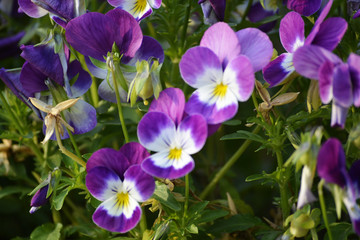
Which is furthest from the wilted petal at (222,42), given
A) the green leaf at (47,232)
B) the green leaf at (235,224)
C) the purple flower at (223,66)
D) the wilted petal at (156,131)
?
the green leaf at (47,232)

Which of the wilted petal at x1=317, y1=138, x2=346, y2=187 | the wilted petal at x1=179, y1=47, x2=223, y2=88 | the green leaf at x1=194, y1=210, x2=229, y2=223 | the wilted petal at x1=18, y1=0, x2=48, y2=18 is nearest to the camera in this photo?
the wilted petal at x1=317, y1=138, x2=346, y2=187

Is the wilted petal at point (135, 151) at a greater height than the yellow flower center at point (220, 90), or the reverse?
the yellow flower center at point (220, 90)

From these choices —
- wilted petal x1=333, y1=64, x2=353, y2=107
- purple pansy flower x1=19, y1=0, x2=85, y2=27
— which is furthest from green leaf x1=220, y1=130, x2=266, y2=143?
purple pansy flower x1=19, y1=0, x2=85, y2=27

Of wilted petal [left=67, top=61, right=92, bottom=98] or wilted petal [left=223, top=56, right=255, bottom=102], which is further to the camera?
wilted petal [left=67, top=61, right=92, bottom=98]

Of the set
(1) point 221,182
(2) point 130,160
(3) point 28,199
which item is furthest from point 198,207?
(3) point 28,199

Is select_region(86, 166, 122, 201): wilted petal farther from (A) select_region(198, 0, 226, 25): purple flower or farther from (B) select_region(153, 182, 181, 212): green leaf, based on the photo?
(A) select_region(198, 0, 226, 25): purple flower

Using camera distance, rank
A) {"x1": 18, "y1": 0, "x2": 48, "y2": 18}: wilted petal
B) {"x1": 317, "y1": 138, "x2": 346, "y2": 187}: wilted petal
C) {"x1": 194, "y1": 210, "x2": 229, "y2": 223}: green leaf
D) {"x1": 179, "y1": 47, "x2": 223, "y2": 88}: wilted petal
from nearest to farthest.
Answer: {"x1": 317, "y1": 138, "x2": 346, "y2": 187}: wilted petal, {"x1": 179, "y1": 47, "x2": 223, "y2": 88}: wilted petal, {"x1": 194, "y1": 210, "x2": 229, "y2": 223}: green leaf, {"x1": 18, "y1": 0, "x2": 48, "y2": 18}: wilted petal

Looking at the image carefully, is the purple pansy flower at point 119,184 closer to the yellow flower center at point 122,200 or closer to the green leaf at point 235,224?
the yellow flower center at point 122,200
